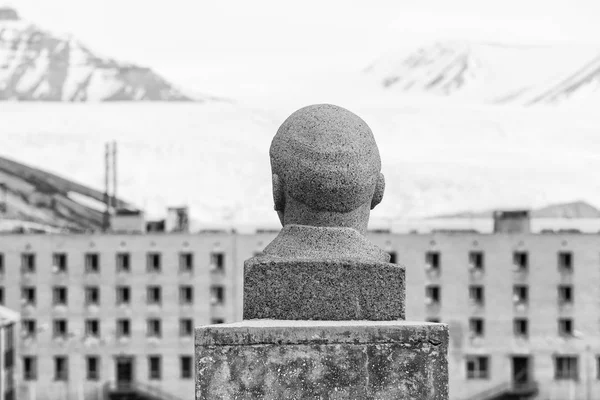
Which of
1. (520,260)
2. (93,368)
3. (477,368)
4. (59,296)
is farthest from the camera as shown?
(59,296)

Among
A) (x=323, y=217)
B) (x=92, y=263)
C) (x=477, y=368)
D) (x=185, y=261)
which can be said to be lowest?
(x=477, y=368)

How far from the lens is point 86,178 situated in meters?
192

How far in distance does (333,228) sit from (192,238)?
82.5 meters

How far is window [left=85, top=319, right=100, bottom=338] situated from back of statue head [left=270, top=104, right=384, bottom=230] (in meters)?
85.5

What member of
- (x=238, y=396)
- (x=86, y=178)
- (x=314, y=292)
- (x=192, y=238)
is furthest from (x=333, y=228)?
(x=86, y=178)

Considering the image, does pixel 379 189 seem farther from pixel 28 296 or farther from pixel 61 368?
pixel 28 296

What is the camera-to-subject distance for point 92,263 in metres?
95.2

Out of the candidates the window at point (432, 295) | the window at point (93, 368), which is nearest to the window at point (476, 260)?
the window at point (432, 295)

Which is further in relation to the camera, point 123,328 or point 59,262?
point 123,328

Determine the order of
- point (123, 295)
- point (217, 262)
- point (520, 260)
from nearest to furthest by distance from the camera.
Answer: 1. point (520, 260)
2. point (217, 262)
3. point (123, 295)

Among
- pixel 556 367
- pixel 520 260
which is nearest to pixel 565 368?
pixel 556 367

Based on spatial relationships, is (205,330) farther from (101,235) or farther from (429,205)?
(429,205)

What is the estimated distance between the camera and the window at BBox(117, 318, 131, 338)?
9550 cm

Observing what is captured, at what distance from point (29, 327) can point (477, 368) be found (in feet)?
80.3
